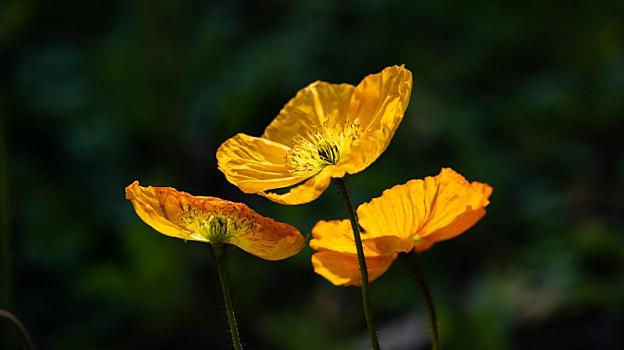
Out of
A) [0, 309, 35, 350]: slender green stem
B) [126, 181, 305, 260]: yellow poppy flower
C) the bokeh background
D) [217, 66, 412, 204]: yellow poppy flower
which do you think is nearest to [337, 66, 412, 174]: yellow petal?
[217, 66, 412, 204]: yellow poppy flower

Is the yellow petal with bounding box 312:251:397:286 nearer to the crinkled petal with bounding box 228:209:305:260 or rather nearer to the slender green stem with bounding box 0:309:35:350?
the crinkled petal with bounding box 228:209:305:260

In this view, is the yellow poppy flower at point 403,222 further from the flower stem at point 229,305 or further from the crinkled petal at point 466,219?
the flower stem at point 229,305

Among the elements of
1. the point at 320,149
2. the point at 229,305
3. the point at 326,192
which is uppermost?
the point at 326,192

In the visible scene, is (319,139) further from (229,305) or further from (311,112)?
(229,305)

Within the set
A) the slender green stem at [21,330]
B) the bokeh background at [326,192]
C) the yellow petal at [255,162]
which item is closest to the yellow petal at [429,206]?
the yellow petal at [255,162]

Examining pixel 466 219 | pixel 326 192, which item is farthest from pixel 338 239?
pixel 326 192
